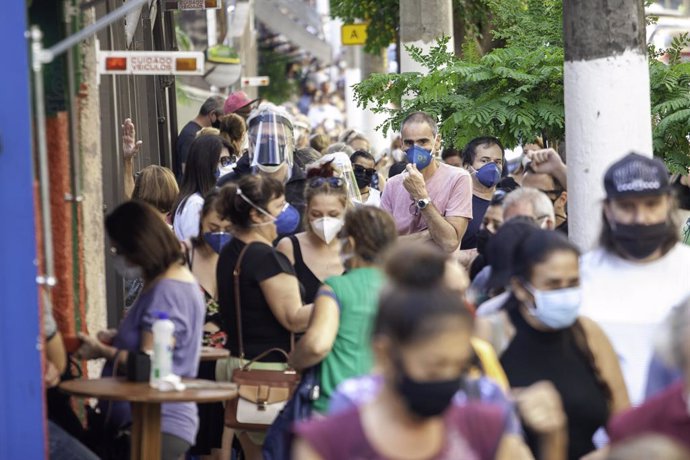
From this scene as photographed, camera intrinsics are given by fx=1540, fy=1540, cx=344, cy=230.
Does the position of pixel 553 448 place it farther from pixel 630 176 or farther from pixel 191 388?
pixel 191 388

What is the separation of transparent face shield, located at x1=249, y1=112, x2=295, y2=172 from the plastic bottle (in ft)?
11.0

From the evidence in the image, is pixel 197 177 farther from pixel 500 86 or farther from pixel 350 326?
pixel 350 326

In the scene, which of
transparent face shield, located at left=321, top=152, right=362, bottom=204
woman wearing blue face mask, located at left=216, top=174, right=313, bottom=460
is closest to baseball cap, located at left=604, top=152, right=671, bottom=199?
woman wearing blue face mask, located at left=216, top=174, right=313, bottom=460

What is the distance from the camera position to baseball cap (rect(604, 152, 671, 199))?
583 cm

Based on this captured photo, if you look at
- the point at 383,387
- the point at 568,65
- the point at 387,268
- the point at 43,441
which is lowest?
the point at 43,441

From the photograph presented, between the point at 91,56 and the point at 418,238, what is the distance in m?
3.12

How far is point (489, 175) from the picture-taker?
986cm

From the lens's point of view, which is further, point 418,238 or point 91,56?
point 418,238

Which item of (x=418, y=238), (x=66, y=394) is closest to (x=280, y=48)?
(x=418, y=238)

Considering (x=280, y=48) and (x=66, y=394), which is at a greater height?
(x=280, y=48)

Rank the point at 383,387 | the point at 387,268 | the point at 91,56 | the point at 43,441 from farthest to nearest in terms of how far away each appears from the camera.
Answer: the point at 91,56 → the point at 43,441 → the point at 387,268 → the point at 383,387

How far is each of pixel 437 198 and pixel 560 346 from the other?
4250 mm

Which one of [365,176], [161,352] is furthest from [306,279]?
[365,176]

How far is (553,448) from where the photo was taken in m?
4.98
